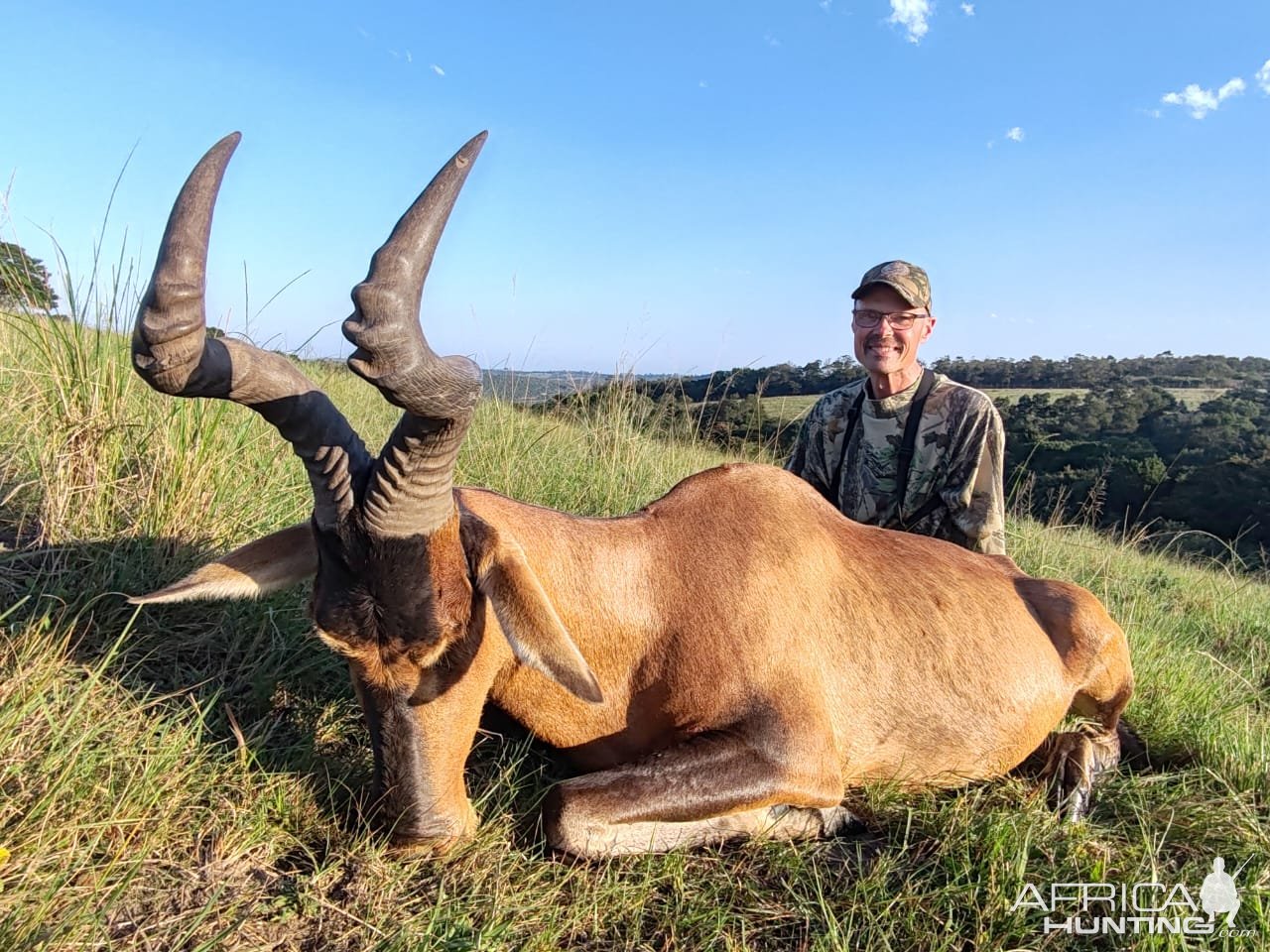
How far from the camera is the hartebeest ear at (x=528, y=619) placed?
261cm

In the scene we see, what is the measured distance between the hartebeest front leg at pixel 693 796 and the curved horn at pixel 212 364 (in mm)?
1323

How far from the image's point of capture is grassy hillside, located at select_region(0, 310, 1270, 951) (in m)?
2.43

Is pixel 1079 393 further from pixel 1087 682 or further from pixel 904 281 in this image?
pixel 1087 682

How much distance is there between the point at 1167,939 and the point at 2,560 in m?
4.68

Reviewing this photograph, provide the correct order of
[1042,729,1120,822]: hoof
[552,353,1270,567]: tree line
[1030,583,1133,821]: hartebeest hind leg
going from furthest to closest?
[552,353,1270,567]: tree line → [1030,583,1133,821]: hartebeest hind leg → [1042,729,1120,822]: hoof

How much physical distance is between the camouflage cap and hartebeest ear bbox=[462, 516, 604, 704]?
3.65 meters

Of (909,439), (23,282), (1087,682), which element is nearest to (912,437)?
(909,439)

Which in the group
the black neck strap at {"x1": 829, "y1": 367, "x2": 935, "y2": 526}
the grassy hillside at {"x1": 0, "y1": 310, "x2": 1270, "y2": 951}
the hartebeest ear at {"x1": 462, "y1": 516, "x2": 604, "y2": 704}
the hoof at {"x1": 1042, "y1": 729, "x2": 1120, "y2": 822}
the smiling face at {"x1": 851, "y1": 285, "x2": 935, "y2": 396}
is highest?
the smiling face at {"x1": 851, "y1": 285, "x2": 935, "y2": 396}

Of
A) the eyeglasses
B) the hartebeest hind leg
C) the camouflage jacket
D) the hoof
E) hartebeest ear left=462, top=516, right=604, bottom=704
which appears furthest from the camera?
the eyeglasses

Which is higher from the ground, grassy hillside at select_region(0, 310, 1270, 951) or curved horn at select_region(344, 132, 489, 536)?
curved horn at select_region(344, 132, 489, 536)

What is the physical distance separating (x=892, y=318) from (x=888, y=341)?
0.15m

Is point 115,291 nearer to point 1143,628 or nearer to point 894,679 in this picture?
point 894,679

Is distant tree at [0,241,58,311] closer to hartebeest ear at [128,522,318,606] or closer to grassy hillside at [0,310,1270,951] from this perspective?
grassy hillside at [0,310,1270,951]

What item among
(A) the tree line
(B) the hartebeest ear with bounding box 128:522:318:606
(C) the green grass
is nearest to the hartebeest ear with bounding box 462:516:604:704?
(B) the hartebeest ear with bounding box 128:522:318:606
